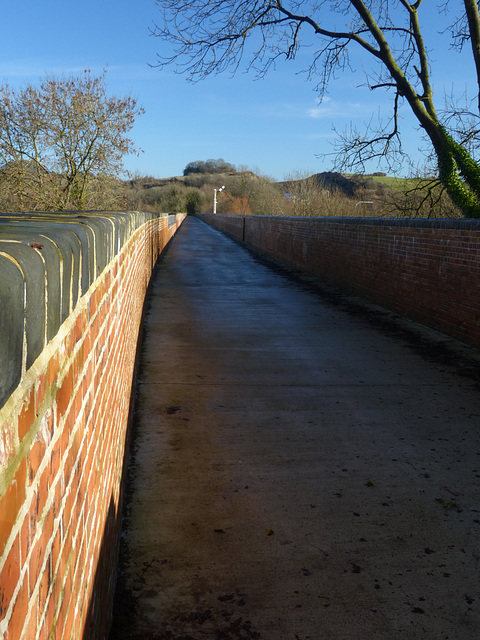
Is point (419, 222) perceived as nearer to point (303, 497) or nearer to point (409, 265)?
point (409, 265)

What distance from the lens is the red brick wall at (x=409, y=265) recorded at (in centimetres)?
745

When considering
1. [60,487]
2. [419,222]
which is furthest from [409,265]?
[60,487]

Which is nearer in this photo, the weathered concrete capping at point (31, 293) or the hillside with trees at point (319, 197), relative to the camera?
the weathered concrete capping at point (31, 293)

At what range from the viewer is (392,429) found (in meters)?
4.51

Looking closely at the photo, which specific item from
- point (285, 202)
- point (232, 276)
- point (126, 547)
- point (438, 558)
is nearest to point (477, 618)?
point (438, 558)

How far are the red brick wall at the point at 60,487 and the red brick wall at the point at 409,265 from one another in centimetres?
620

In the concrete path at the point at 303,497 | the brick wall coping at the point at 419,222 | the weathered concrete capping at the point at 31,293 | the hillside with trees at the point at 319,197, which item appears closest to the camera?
the weathered concrete capping at the point at 31,293

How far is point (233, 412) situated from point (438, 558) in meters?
2.25

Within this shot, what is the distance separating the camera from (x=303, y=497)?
11.4 feet

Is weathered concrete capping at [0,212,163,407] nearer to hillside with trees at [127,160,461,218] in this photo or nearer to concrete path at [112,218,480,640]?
concrete path at [112,218,480,640]

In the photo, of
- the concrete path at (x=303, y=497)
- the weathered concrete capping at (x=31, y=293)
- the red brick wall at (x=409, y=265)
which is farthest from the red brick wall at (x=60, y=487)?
the red brick wall at (x=409, y=265)

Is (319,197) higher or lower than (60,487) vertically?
higher

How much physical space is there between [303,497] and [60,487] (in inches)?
98.8

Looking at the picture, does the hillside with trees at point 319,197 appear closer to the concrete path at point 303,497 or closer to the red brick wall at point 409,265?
the red brick wall at point 409,265
